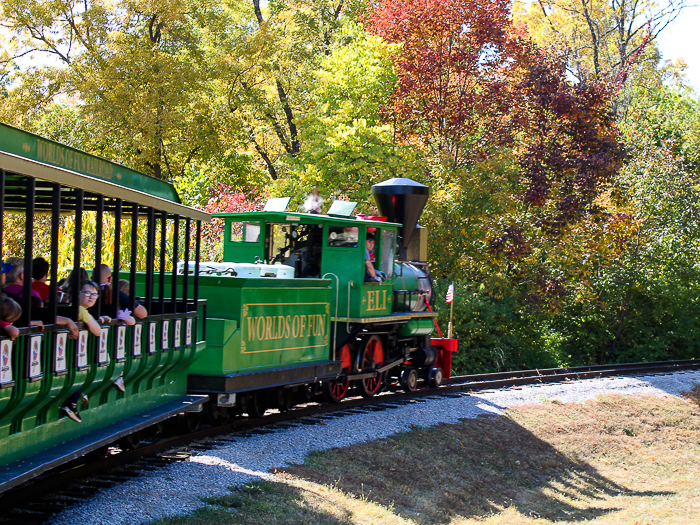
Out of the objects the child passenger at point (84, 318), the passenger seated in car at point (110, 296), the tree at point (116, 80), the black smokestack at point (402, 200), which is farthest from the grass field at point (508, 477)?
the tree at point (116, 80)

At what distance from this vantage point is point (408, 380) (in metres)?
14.4

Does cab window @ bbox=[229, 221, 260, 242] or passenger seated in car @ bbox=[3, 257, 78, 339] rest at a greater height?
cab window @ bbox=[229, 221, 260, 242]

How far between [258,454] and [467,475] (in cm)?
305

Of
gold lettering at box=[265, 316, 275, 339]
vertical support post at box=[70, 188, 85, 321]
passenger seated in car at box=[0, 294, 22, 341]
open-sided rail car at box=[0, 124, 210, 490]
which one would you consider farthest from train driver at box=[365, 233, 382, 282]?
passenger seated in car at box=[0, 294, 22, 341]

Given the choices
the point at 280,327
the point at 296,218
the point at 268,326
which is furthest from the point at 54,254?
the point at 296,218

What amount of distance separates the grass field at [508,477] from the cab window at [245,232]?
3968mm

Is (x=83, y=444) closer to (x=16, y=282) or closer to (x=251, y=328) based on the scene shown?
(x=16, y=282)

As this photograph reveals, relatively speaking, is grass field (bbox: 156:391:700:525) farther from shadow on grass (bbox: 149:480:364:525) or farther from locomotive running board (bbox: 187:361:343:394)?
locomotive running board (bbox: 187:361:343:394)

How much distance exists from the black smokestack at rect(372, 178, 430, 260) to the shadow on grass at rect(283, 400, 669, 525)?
412 cm

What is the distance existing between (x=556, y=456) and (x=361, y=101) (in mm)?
15247

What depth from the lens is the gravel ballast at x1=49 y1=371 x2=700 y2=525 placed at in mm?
6418

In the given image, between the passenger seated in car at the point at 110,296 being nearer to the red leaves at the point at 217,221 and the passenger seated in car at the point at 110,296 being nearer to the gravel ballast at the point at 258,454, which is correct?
the gravel ballast at the point at 258,454

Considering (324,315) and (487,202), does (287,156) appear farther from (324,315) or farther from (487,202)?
(324,315)

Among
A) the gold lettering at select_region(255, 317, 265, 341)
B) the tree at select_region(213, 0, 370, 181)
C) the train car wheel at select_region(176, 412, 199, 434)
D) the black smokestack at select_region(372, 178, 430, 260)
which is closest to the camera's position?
the train car wheel at select_region(176, 412, 199, 434)
